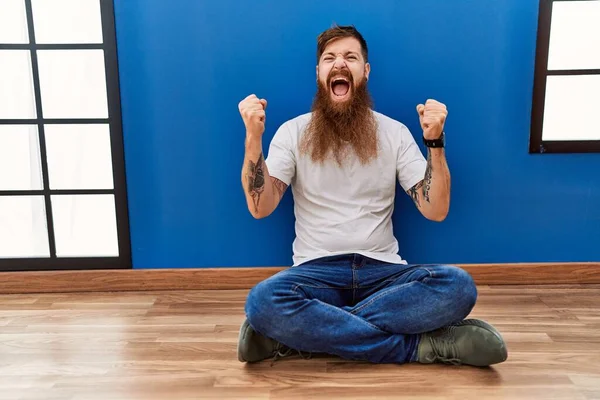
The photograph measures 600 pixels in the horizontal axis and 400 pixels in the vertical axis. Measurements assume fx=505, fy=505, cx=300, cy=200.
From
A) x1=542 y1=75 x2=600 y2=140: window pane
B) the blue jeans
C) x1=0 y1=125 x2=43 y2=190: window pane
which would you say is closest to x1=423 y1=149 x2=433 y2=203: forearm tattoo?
the blue jeans

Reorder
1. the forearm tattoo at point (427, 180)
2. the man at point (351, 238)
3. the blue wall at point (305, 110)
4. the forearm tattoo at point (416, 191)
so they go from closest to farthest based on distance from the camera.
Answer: the man at point (351, 238), the forearm tattoo at point (427, 180), the forearm tattoo at point (416, 191), the blue wall at point (305, 110)

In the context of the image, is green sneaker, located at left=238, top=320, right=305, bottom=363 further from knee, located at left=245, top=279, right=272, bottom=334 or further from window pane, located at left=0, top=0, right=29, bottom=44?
window pane, located at left=0, top=0, right=29, bottom=44

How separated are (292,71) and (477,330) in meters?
1.31

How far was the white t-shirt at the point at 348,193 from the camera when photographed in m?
1.91

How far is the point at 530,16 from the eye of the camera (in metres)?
2.20

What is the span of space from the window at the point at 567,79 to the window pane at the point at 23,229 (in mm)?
2353

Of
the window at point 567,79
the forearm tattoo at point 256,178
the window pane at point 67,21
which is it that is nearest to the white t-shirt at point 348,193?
the forearm tattoo at point 256,178

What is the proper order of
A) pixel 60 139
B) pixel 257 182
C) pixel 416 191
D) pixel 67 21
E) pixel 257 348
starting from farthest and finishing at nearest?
pixel 60 139 < pixel 67 21 < pixel 416 191 < pixel 257 182 < pixel 257 348

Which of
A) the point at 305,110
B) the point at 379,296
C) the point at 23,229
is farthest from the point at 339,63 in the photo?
the point at 23,229

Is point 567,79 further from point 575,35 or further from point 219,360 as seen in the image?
point 219,360

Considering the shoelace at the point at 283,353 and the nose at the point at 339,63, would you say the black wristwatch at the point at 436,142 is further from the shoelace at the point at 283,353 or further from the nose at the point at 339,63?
the shoelace at the point at 283,353

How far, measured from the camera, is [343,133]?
1.97 metres

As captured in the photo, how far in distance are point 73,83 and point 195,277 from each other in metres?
1.06

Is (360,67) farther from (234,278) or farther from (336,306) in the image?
(234,278)
